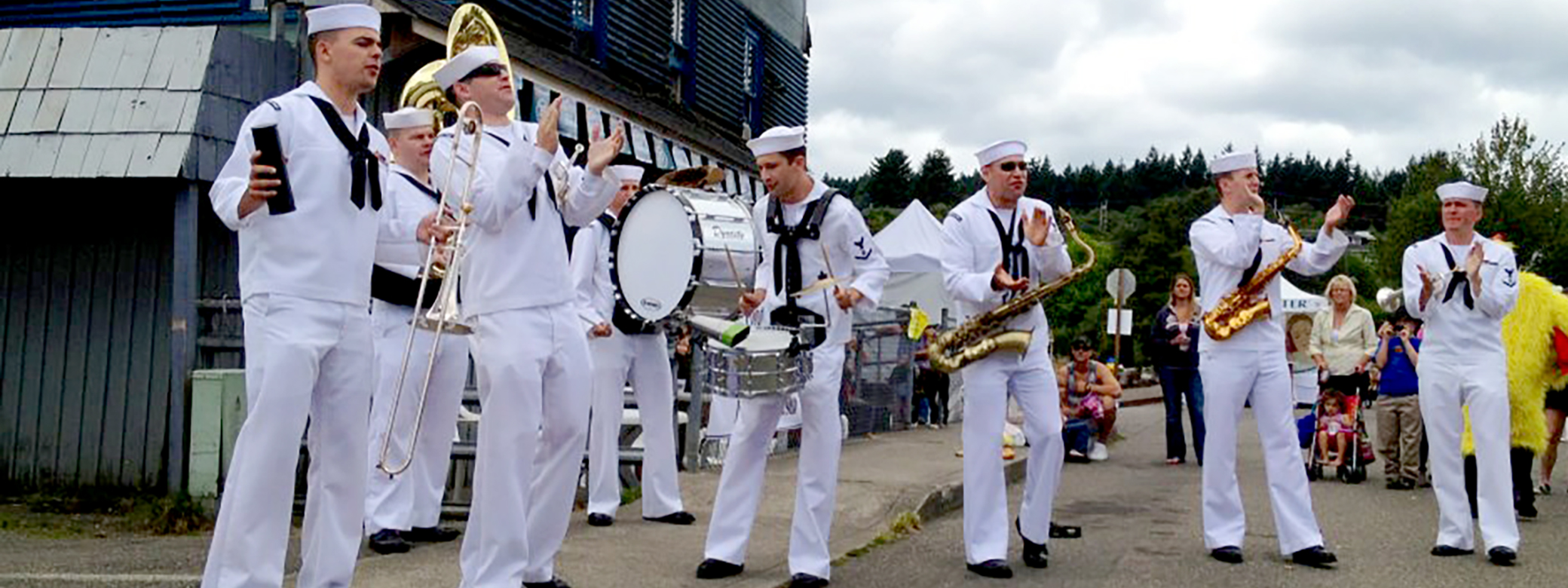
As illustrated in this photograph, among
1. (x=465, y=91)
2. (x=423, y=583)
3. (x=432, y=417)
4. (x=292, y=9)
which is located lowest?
(x=423, y=583)

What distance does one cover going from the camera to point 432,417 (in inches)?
318

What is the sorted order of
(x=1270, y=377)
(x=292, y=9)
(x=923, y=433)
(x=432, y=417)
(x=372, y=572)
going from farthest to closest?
(x=923, y=433)
(x=292, y=9)
(x=1270, y=377)
(x=432, y=417)
(x=372, y=572)

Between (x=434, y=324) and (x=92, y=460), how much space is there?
7038mm

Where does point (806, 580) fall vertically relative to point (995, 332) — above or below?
below

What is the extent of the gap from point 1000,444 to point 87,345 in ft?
23.5

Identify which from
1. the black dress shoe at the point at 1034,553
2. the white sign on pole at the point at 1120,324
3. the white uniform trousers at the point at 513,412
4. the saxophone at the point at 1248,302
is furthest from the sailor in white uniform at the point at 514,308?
the white sign on pole at the point at 1120,324

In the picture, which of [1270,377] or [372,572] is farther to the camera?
[1270,377]

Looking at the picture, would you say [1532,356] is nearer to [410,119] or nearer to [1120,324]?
[410,119]

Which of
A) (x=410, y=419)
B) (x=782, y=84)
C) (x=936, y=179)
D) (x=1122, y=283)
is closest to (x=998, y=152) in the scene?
(x=410, y=419)

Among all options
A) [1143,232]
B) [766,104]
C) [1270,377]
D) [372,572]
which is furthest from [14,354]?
[1143,232]

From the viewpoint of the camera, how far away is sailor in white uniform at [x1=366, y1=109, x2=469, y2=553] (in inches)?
313

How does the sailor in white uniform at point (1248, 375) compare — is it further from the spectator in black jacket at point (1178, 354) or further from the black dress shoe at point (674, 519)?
the spectator in black jacket at point (1178, 354)

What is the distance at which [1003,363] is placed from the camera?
27.2 ft

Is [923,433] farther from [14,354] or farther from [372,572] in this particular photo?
[372,572]
